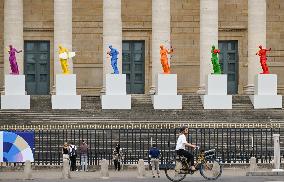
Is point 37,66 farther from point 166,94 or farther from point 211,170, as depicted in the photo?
point 211,170

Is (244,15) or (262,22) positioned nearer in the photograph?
(262,22)

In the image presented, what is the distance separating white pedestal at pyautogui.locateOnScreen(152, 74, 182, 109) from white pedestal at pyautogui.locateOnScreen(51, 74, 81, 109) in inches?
167

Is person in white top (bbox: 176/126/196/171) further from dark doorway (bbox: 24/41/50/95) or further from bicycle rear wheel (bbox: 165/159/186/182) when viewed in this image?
dark doorway (bbox: 24/41/50/95)

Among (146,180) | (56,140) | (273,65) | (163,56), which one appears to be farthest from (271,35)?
(146,180)

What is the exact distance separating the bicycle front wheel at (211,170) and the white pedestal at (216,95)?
69.8ft

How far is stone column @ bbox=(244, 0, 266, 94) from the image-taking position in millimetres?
60531

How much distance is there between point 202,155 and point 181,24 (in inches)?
1244

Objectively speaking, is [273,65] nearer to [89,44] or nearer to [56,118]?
[89,44]

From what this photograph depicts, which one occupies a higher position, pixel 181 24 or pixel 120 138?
pixel 181 24

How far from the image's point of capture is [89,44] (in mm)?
66438

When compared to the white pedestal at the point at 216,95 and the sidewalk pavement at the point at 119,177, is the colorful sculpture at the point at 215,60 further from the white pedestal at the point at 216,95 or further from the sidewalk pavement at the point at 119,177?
the sidewalk pavement at the point at 119,177

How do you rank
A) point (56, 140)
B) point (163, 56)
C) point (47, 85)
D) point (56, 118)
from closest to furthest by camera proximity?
point (56, 140)
point (56, 118)
point (163, 56)
point (47, 85)

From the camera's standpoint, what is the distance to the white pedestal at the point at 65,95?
185 feet

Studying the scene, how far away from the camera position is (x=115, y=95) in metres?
57.3
